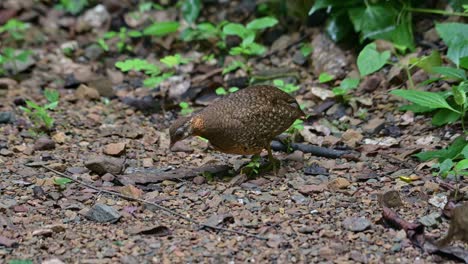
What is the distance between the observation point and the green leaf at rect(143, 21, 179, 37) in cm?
809

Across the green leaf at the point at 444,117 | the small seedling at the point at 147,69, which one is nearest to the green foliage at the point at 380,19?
the green leaf at the point at 444,117

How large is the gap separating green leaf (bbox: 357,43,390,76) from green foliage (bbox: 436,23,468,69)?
1.53ft

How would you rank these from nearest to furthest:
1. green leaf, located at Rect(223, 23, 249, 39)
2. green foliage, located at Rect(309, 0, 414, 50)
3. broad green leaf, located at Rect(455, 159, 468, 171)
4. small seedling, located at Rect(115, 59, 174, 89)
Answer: broad green leaf, located at Rect(455, 159, 468, 171)
green foliage, located at Rect(309, 0, 414, 50)
small seedling, located at Rect(115, 59, 174, 89)
green leaf, located at Rect(223, 23, 249, 39)

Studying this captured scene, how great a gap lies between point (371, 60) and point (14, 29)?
171 inches

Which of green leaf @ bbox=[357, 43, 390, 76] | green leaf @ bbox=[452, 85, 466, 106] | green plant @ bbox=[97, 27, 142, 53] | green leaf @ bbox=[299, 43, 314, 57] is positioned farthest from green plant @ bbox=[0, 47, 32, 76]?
green leaf @ bbox=[452, 85, 466, 106]

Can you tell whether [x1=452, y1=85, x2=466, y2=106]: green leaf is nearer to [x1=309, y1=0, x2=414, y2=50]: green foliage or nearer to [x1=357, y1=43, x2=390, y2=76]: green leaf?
[x1=357, y1=43, x2=390, y2=76]: green leaf

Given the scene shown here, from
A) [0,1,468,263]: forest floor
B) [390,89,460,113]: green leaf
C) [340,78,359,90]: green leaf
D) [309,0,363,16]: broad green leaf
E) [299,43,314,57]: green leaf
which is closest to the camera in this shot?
[0,1,468,263]: forest floor

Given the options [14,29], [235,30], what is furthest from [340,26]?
[14,29]

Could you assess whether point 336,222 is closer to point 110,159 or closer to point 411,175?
point 411,175

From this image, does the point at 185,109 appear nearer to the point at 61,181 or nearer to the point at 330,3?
the point at 330,3

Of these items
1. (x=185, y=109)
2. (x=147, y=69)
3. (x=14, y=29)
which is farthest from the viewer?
(x=14, y=29)

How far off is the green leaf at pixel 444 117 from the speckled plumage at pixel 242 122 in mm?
1150

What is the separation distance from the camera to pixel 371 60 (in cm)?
617

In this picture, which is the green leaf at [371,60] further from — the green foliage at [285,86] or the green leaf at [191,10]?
the green leaf at [191,10]
